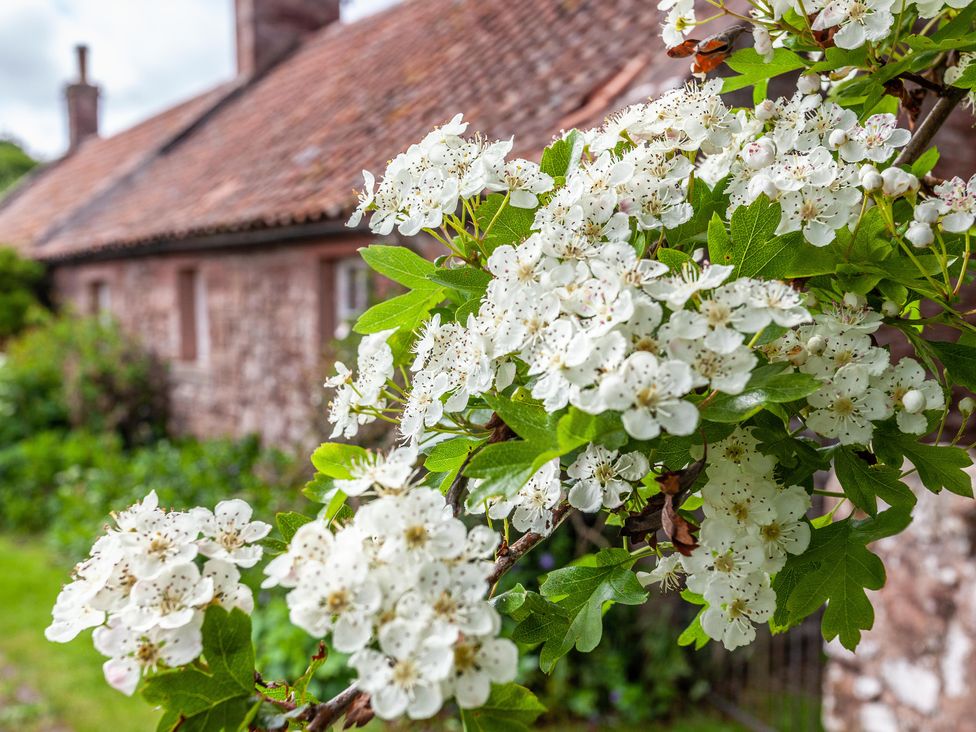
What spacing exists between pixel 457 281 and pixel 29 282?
1302 cm

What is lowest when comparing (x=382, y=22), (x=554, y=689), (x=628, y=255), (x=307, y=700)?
(x=554, y=689)

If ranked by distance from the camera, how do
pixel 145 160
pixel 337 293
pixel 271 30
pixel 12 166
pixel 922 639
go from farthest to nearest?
pixel 12 166, pixel 271 30, pixel 145 160, pixel 337 293, pixel 922 639

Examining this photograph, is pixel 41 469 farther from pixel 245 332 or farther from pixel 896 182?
pixel 896 182

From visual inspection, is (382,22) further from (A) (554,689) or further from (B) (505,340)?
(B) (505,340)

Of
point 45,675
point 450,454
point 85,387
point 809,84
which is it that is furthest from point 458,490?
point 85,387

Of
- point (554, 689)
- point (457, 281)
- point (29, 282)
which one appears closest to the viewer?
point (457, 281)

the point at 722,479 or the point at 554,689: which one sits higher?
the point at 722,479

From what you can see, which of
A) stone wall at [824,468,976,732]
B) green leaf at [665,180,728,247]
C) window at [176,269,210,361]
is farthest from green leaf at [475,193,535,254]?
window at [176,269,210,361]

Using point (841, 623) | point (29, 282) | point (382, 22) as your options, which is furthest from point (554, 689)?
point (29, 282)

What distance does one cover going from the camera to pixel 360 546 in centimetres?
73

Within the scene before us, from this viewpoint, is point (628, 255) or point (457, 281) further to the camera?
point (457, 281)

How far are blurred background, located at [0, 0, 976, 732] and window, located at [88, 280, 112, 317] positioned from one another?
0.14ft

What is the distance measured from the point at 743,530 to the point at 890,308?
1.12 feet

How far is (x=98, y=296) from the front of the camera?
11398 mm
